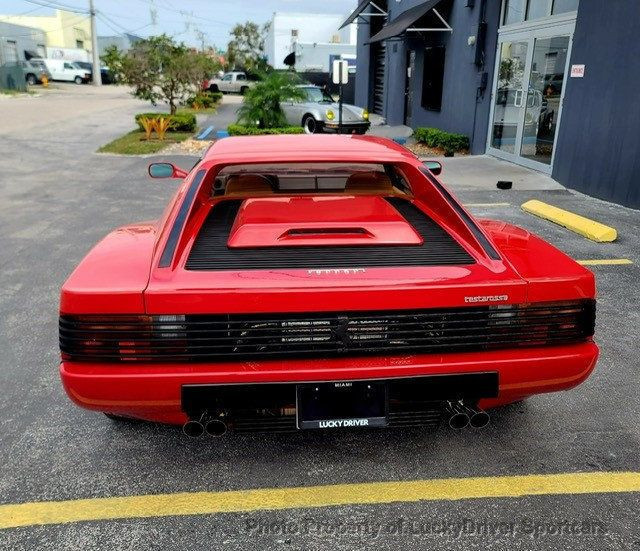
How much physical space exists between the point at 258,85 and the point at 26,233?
10145 millimetres

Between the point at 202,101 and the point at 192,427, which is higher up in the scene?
the point at 202,101

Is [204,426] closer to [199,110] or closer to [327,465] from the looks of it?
[327,465]

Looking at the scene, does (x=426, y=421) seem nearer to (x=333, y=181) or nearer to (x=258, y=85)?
(x=333, y=181)

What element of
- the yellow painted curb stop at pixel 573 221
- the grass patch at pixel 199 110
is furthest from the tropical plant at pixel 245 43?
the yellow painted curb stop at pixel 573 221

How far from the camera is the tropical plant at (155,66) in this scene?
734 inches

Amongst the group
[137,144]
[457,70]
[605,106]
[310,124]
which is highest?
[457,70]

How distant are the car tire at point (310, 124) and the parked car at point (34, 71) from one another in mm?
39448

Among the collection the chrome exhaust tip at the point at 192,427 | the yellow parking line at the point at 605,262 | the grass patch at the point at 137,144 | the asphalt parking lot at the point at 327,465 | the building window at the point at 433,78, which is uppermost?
the building window at the point at 433,78

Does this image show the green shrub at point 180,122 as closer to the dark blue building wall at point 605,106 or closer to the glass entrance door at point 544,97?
the glass entrance door at point 544,97

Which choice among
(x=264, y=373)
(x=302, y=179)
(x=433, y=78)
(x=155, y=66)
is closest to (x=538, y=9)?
(x=433, y=78)

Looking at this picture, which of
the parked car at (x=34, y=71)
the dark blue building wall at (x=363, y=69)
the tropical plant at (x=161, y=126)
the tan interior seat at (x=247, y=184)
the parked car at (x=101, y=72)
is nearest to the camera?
the tan interior seat at (x=247, y=184)

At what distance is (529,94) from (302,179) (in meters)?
8.82

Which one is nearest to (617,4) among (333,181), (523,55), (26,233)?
(523,55)

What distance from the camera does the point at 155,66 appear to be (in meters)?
19.0
